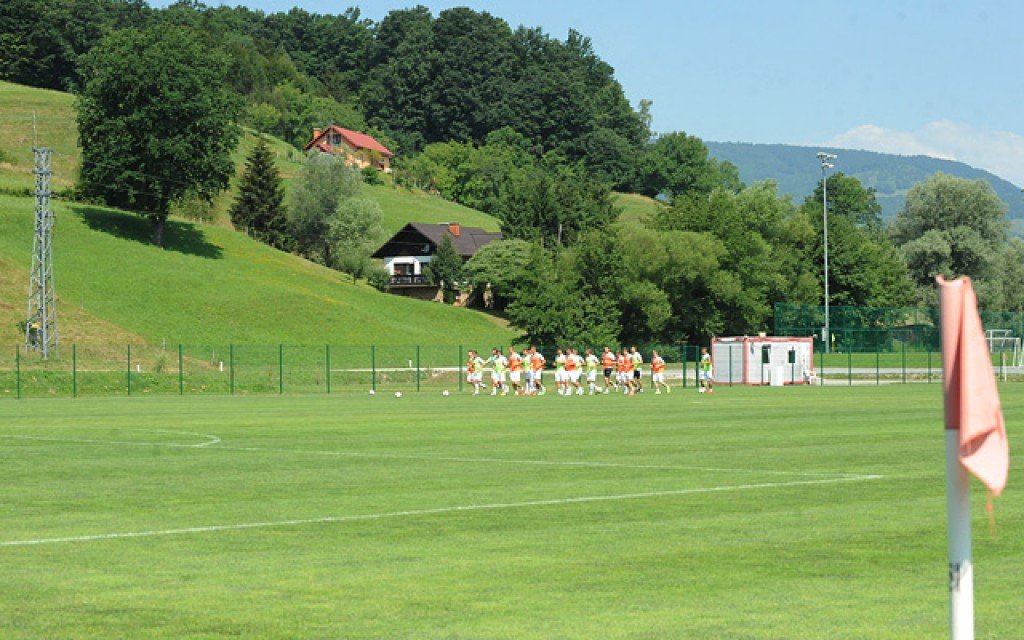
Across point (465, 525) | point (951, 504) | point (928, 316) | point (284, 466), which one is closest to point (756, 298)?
point (928, 316)

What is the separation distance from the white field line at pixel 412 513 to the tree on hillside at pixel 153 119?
95.8 m

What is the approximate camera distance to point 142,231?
397 feet

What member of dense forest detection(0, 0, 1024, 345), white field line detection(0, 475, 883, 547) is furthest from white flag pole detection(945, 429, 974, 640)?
dense forest detection(0, 0, 1024, 345)

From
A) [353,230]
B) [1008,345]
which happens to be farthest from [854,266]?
[353,230]

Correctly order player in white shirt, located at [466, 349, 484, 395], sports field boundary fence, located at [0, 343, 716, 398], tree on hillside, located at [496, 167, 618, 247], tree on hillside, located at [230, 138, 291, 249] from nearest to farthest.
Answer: player in white shirt, located at [466, 349, 484, 395]
sports field boundary fence, located at [0, 343, 716, 398]
tree on hillside, located at [230, 138, 291, 249]
tree on hillside, located at [496, 167, 618, 247]

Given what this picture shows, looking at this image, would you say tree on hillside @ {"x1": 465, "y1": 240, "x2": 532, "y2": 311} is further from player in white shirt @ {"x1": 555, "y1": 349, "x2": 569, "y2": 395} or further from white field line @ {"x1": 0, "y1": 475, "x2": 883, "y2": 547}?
white field line @ {"x1": 0, "y1": 475, "x2": 883, "y2": 547}

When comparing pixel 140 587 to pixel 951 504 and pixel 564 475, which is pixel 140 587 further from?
pixel 564 475

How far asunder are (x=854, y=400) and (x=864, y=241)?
83628 mm

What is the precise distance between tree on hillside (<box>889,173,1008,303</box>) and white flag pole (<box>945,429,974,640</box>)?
12738cm

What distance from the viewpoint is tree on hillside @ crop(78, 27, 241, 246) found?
364 ft

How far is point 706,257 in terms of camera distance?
358 ft

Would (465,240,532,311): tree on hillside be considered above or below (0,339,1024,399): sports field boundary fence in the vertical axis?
above

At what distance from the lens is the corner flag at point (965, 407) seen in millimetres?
5047

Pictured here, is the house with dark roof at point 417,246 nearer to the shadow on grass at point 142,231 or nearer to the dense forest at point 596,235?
the dense forest at point 596,235
